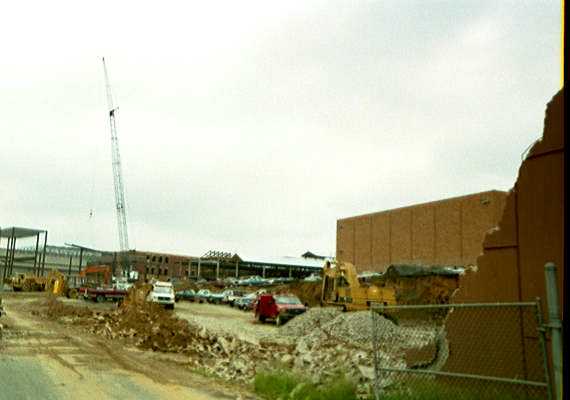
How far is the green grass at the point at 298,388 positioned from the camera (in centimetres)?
972

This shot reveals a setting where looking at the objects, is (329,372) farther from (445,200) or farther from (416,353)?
(445,200)

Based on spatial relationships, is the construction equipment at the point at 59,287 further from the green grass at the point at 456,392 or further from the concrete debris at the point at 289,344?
the green grass at the point at 456,392

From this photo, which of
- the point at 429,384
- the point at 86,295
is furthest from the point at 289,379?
the point at 86,295

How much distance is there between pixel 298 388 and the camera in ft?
34.2

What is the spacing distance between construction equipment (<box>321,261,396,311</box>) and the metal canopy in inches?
3248

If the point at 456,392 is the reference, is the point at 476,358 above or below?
above

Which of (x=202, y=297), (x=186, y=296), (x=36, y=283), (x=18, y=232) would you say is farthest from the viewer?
(x=18, y=232)

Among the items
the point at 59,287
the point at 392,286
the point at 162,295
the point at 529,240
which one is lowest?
the point at 162,295

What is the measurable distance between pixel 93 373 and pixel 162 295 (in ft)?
103

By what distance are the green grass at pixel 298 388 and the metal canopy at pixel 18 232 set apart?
332 feet

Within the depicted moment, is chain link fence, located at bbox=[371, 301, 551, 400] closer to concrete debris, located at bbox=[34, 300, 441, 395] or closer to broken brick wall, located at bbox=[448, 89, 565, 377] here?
broken brick wall, located at bbox=[448, 89, 565, 377]

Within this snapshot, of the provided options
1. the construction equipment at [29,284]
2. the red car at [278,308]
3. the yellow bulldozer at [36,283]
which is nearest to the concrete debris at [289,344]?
the red car at [278,308]

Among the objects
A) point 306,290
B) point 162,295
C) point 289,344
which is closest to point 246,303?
point 162,295

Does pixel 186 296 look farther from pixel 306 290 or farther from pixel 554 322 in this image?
pixel 554 322
